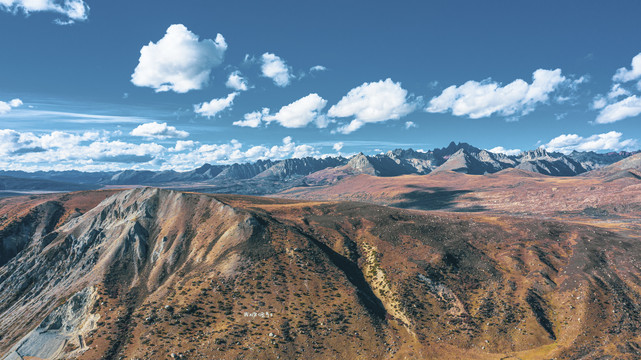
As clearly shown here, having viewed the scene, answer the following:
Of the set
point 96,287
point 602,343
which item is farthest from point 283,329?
point 602,343

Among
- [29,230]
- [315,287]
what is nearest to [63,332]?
[315,287]

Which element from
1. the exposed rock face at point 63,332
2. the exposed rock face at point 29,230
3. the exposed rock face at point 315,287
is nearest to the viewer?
the exposed rock face at point 315,287

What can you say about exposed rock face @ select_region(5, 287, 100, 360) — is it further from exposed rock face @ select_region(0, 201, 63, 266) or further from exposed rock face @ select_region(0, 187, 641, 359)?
exposed rock face @ select_region(0, 201, 63, 266)

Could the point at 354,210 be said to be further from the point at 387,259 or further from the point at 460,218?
the point at 460,218

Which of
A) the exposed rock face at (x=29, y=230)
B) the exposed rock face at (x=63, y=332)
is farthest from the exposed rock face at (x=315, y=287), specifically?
the exposed rock face at (x=29, y=230)

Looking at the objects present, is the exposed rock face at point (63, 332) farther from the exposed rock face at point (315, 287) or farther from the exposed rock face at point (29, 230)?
the exposed rock face at point (29, 230)

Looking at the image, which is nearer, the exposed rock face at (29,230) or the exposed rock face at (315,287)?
the exposed rock face at (315,287)

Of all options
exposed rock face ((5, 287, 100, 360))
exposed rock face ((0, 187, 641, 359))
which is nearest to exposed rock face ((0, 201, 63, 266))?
exposed rock face ((0, 187, 641, 359))

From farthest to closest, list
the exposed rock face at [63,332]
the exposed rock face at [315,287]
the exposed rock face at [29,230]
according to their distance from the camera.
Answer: the exposed rock face at [29,230], the exposed rock face at [63,332], the exposed rock face at [315,287]

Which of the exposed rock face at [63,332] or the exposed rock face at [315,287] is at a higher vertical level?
the exposed rock face at [315,287]
